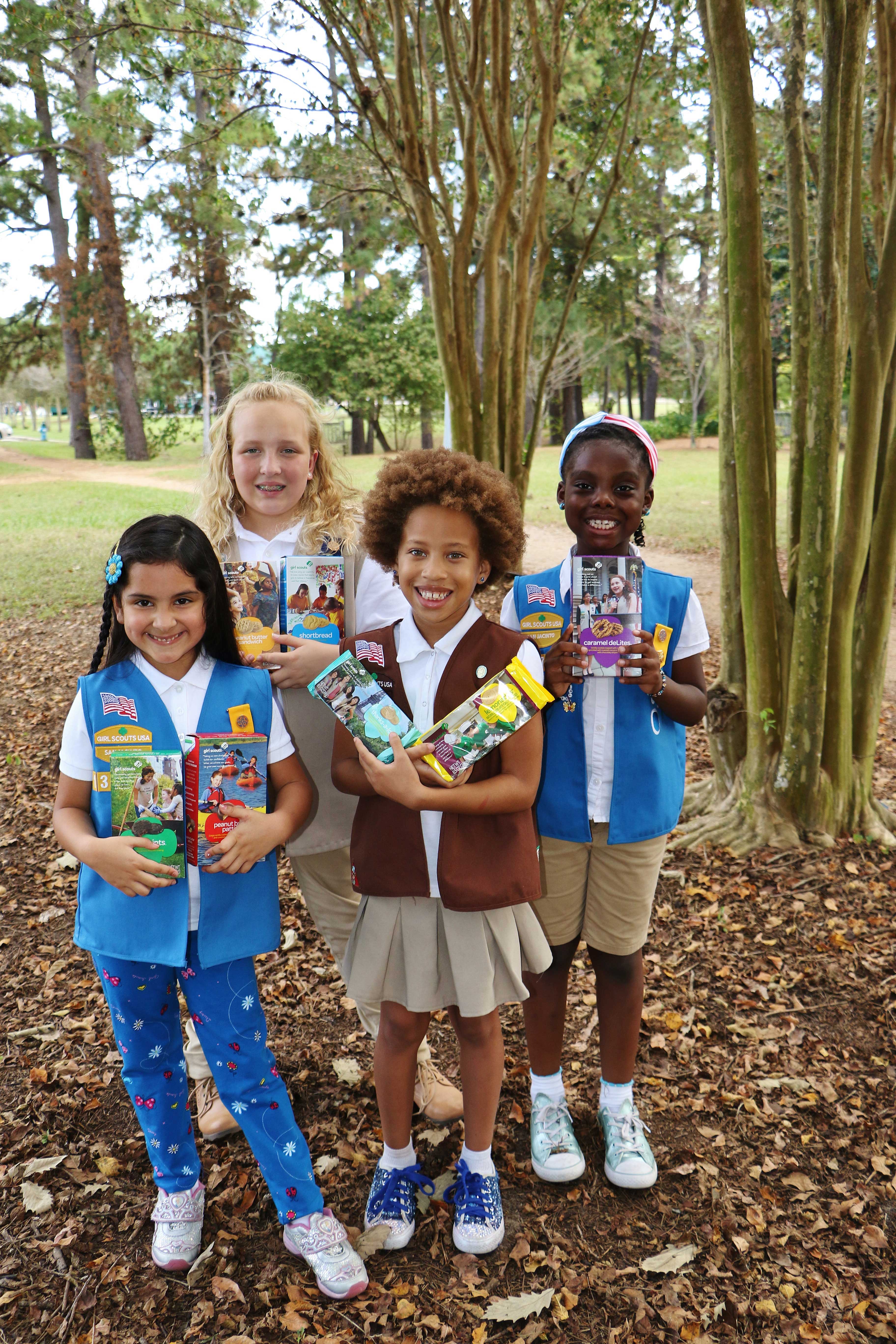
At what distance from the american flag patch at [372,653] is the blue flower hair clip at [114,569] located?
1.81 feet

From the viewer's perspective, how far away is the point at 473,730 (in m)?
1.86

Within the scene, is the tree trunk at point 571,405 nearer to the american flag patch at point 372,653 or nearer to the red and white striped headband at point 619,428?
the red and white striped headband at point 619,428

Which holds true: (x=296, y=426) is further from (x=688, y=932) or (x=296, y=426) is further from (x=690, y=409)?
(x=690, y=409)

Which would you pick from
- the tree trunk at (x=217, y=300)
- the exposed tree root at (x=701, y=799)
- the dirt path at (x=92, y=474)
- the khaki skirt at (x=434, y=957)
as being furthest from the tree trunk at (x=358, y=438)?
the khaki skirt at (x=434, y=957)

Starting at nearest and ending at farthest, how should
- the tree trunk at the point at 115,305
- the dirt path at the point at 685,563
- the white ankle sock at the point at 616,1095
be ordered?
1. the white ankle sock at the point at 616,1095
2. the dirt path at the point at 685,563
3. the tree trunk at the point at 115,305

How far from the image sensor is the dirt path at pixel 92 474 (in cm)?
2255

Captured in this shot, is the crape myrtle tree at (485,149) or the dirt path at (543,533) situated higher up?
the crape myrtle tree at (485,149)

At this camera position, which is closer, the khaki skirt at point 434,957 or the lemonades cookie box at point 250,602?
the khaki skirt at point 434,957

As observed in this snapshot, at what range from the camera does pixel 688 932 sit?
370 centimetres

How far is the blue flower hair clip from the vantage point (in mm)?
1920

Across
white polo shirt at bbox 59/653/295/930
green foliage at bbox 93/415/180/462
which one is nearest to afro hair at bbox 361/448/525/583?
white polo shirt at bbox 59/653/295/930

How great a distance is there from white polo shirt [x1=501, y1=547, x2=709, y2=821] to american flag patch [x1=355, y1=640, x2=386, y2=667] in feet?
1.26

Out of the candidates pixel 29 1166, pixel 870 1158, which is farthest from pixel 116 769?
pixel 870 1158

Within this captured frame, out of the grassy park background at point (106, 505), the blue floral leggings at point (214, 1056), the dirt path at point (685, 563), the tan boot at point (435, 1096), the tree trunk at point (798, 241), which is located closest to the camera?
the blue floral leggings at point (214, 1056)
